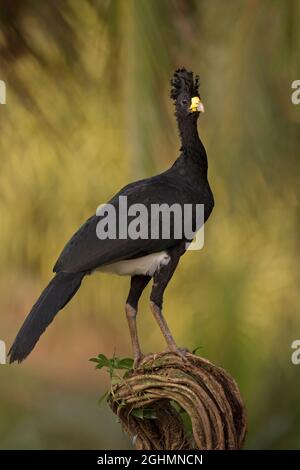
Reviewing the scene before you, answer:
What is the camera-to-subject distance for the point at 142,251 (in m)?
2.66

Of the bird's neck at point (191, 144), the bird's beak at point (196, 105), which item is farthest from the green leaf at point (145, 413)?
the bird's beak at point (196, 105)

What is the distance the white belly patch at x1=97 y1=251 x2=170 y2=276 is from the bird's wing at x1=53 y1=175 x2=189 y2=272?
33 millimetres

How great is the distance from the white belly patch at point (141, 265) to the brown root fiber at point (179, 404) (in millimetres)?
306

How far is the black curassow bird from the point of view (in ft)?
8.23

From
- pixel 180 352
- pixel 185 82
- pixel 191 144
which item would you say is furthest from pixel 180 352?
pixel 185 82

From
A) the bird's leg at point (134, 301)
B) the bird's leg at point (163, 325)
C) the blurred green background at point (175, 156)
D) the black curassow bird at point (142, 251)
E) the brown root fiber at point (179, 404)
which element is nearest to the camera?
the brown root fiber at point (179, 404)

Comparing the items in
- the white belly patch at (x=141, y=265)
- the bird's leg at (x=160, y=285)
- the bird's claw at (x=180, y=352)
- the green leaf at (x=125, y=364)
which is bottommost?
the green leaf at (x=125, y=364)

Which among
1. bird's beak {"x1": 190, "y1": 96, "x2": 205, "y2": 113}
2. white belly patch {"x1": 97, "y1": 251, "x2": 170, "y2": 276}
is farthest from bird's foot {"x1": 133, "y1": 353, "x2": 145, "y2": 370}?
bird's beak {"x1": 190, "y1": 96, "x2": 205, "y2": 113}

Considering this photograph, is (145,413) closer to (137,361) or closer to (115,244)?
(137,361)

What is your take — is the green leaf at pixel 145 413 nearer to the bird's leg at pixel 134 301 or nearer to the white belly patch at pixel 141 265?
the bird's leg at pixel 134 301

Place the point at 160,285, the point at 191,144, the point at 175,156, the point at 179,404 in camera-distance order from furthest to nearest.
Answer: the point at 175,156 < the point at 191,144 < the point at 160,285 < the point at 179,404

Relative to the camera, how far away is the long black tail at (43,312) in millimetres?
2453

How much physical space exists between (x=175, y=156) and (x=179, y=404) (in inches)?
56.3

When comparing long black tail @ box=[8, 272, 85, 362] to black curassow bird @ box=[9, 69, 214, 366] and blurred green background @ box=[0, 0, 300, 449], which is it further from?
blurred green background @ box=[0, 0, 300, 449]
